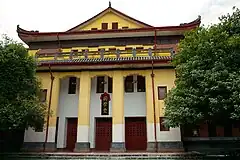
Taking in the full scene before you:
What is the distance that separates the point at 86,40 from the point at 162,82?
7944 mm

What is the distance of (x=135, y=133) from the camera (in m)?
18.8

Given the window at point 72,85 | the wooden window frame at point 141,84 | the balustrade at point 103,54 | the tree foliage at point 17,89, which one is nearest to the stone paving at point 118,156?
the tree foliage at point 17,89

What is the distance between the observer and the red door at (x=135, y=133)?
60.6 ft

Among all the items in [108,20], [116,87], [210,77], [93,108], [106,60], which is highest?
[108,20]

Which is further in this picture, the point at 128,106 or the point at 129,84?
the point at 129,84

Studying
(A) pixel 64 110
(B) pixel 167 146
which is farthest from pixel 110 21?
(B) pixel 167 146

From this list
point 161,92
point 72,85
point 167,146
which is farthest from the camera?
point 72,85

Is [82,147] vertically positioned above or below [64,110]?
below

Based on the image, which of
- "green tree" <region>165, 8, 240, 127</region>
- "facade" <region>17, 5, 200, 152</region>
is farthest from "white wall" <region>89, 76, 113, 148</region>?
"green tree" <region>165, 8, 240, 127</region>

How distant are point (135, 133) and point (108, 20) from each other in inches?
418

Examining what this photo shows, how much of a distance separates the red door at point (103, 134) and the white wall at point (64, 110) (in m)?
1.91

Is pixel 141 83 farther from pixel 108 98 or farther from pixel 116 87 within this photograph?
pixel 108 98

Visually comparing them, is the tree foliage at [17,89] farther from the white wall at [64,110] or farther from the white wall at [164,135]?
the white wall at [164,135]

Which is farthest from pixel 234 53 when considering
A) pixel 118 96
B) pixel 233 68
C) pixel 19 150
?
pixel 19 150
